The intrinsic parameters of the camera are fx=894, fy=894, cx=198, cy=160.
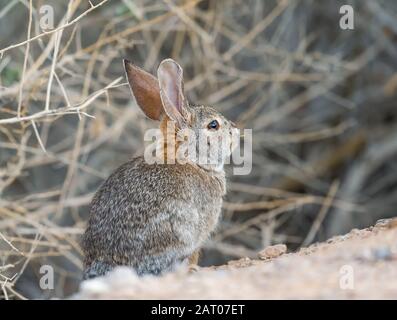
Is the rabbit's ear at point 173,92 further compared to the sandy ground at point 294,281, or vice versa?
the rabbit's ear at point 173,92

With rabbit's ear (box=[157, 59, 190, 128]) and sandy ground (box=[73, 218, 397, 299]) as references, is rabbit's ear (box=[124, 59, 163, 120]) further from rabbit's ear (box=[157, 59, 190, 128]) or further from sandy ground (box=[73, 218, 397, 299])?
sandy ground (box=[73, 218, 397, 299])

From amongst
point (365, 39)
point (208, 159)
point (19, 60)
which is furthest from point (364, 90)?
point (208, 159)

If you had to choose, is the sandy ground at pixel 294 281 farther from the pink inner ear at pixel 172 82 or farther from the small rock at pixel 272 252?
the pink inner ear at pixel 172 82

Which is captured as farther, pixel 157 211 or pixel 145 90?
pixel 145 90

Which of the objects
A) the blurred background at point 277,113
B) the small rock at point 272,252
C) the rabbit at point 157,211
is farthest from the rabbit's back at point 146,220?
the blurred background at point 277,113

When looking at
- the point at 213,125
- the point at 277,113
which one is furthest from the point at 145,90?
the point at 277,113

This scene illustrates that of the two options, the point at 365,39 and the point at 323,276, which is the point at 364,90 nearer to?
the point at 365,39

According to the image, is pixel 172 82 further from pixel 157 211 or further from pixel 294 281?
pixel 294 281
